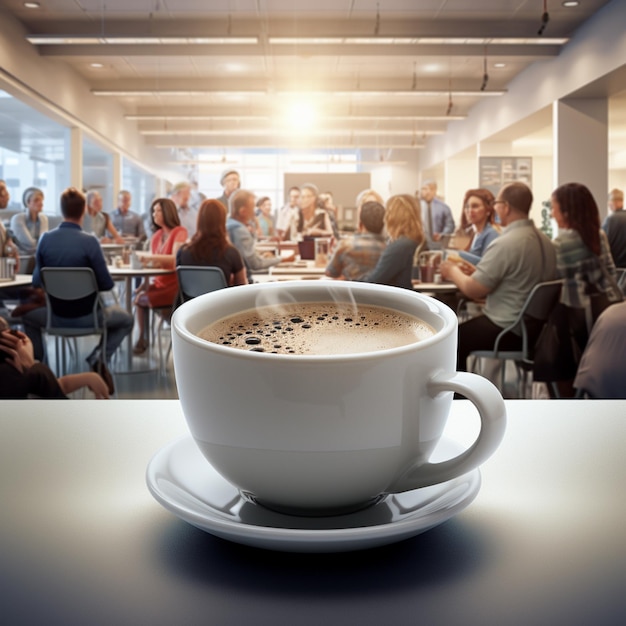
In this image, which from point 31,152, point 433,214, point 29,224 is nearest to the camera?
point 29,224

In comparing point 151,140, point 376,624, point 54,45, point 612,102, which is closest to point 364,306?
point 376,624

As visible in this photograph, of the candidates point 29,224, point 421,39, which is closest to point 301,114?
point 421,39

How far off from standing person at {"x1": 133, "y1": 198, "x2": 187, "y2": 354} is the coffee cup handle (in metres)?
4.83

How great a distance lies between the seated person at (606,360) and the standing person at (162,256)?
12.8 ft

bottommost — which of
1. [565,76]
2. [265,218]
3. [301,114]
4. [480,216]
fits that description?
[480,216]

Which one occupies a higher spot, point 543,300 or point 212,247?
point 212,247

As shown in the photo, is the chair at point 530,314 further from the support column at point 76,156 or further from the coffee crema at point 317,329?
the support column at point 76,156

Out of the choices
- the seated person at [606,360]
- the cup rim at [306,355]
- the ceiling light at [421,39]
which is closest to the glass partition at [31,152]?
the ceiling light at [421,39]

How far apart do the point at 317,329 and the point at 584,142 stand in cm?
1010

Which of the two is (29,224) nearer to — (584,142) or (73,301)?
(73,301)

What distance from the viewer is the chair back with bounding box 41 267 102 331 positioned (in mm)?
4254

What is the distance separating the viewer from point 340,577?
0.94 ft

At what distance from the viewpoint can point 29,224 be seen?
7664mm

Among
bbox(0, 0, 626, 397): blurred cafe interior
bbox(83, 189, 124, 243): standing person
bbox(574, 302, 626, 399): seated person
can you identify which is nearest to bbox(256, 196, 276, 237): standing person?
bbox(0, 0, 626, 397): blurred cafe interior
